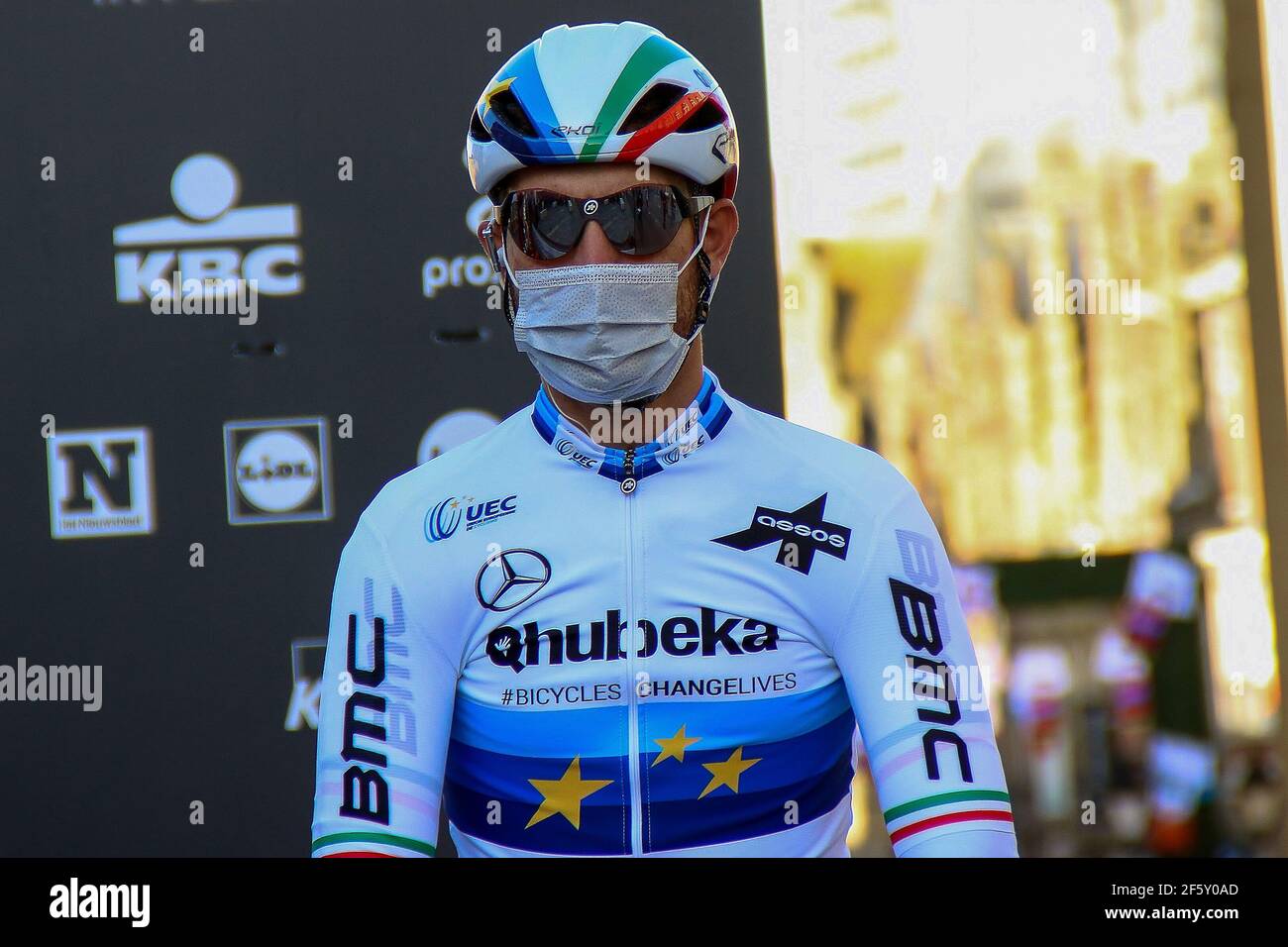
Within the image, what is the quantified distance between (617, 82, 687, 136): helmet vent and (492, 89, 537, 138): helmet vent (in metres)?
0.13

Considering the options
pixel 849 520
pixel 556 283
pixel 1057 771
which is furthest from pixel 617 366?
pixel 1057 771

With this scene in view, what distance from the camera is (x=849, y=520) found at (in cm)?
190

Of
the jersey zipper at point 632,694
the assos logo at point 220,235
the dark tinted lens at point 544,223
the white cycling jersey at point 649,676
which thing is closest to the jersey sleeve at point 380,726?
the white cycling jersey at point 649,676

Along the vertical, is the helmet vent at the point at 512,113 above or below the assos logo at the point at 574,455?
above

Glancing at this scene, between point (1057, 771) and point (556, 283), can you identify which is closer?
point (556, 283)

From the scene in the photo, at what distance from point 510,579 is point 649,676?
0.23m

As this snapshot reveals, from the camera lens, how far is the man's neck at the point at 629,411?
1937 millimetres

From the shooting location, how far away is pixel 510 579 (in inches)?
73.0

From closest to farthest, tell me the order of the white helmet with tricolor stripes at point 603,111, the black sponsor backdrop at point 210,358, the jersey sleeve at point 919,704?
1. the jersey sleeve at point 919,704
2. the white helmet with tricolor stripes at point 603,111
3. the black sponsor backdrop at point 210,358

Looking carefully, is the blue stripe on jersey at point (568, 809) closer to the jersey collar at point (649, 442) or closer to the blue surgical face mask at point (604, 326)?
the jersey collar at point (649, 442)

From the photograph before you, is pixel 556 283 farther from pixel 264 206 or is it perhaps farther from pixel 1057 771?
pixel 1057 771

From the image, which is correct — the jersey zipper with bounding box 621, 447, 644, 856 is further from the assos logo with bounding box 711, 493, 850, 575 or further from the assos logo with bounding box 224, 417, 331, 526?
the assos logo with bounding box 224, 417, 331, 526
